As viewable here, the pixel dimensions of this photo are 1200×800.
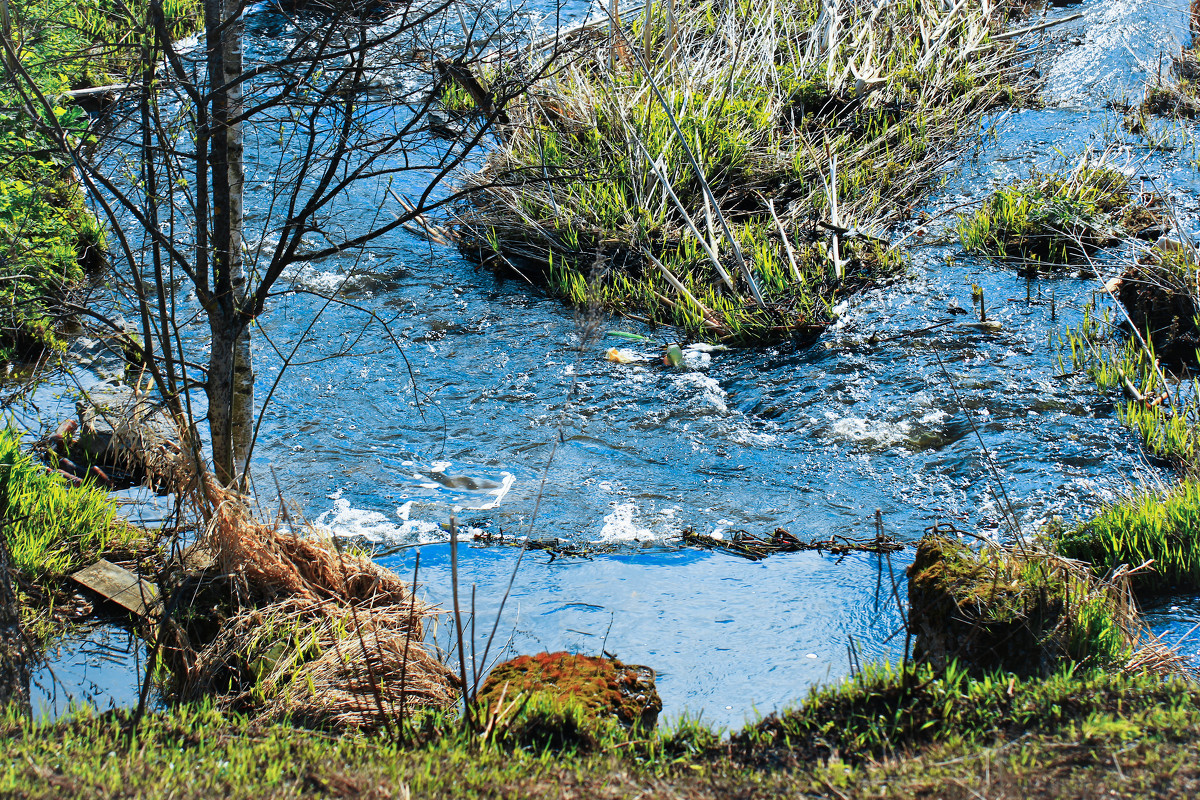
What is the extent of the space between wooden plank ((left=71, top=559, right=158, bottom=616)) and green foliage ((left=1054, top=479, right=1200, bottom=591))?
3.97m

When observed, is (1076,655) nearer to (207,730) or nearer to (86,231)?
(207,730)

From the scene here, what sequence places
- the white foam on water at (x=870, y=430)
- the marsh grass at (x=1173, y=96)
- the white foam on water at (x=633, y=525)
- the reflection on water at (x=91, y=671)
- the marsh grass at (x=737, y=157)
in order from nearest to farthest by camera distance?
the reflection on water at (x=91, y=671) → the white foam on water at (x=633, y=525) → the white foam on water at (x=870, y=430) → the marsh grass at (x=737, y=157) → the marsh grass at (x=1173, y=96)

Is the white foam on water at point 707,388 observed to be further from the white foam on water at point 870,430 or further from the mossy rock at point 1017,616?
the mossy rock at point 1017,616

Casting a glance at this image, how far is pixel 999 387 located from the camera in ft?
19.1

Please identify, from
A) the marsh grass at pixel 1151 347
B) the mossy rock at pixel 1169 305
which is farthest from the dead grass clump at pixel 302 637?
the mossy rock at pixel 1169 305

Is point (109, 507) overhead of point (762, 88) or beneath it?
beneath

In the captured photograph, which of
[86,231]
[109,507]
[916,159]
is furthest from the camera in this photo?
[916,159]

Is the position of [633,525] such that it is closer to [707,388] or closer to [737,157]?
[707,388]

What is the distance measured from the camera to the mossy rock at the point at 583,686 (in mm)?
2973

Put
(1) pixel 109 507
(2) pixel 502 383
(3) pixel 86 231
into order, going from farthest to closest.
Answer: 1. (3) pixel 86 231
2. (2) pixel 502 383
3. (1) pixel 109 507

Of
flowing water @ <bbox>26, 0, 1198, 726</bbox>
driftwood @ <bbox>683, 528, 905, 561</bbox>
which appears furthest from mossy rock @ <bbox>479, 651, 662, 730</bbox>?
driftwood @ <bbox>683, 528, 905, 561</bbox>

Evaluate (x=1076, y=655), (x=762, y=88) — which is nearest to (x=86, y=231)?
(x=762, y=88)

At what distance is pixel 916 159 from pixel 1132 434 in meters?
4.17

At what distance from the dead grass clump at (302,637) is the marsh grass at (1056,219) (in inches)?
220
